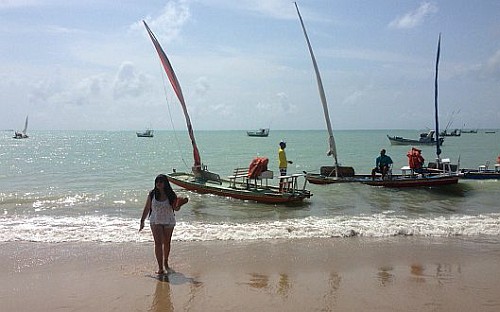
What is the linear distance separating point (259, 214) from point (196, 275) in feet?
22.3

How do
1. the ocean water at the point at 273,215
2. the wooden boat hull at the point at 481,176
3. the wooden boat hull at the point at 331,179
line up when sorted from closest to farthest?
the ocean water at the point at 273,215 < the wooden boat hull at the point at 331,179 < the wooden boat hull at the point at 481,176

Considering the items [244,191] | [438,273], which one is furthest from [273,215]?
[438,273]

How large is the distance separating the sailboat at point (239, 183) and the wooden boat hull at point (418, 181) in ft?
14.7

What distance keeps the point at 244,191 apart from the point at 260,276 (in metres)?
8.72

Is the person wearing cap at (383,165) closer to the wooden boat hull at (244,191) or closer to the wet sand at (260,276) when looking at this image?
the wooden boat hull at (244,191)

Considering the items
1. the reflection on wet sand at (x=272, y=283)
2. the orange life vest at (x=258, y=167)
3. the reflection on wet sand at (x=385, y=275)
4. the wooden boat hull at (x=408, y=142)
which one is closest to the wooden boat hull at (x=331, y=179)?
the orange life vest at (x=258, y=167)

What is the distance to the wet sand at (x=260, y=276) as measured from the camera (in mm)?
6074

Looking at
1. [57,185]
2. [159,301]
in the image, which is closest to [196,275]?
[159,301]

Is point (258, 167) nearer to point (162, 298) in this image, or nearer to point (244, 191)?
point (244, 191)

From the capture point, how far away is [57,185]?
24.8 m

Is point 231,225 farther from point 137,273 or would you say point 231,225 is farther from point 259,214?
point 137,273

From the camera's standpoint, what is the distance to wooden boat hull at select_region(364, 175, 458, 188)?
64.4 ft

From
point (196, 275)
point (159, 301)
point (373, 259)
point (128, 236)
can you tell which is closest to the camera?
point (159, 301)

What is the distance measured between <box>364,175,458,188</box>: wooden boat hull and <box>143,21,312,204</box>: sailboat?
4.47 metres
